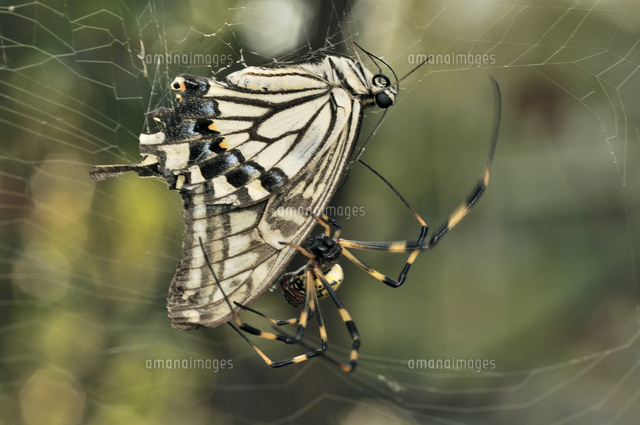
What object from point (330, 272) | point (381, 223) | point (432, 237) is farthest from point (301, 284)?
point (381, 223)

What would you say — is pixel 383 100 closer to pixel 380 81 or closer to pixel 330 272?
pixel 380 81

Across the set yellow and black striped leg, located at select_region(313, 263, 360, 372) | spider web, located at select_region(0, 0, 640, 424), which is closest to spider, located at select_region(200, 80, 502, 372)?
yellow and black striped leg, located at select_region(313, 263, 360, 372)

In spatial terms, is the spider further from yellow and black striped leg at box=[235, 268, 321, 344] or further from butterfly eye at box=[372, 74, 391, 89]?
butterfly eye at box=[372, 74, 391, 89]

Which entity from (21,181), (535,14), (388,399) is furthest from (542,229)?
(21,181)

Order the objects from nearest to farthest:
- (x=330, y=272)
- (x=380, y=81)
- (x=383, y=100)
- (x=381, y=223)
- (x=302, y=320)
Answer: (x=383, y=100), (x=380, y=81), (x=302, y=320), (x=330, y=272), (x=381, y=223)

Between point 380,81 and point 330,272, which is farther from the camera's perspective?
point 330,272

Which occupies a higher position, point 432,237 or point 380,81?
point 380,81

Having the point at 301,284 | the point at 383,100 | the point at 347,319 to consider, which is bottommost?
the point at 347,319
